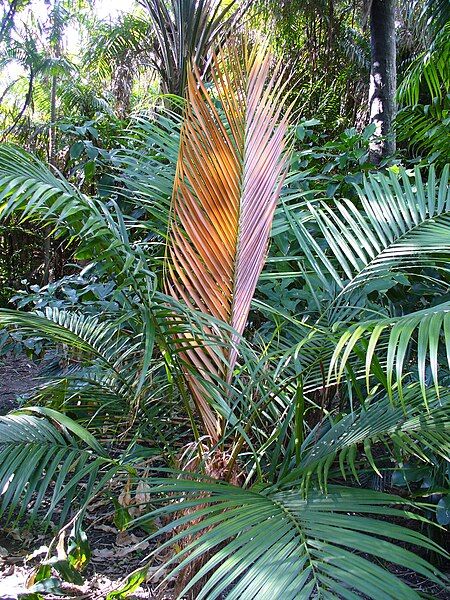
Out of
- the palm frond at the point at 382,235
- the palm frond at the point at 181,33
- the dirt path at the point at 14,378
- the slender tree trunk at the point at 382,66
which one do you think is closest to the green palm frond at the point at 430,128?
the slender tree trunk at the point at 382,66

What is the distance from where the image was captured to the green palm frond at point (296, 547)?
1.01 m

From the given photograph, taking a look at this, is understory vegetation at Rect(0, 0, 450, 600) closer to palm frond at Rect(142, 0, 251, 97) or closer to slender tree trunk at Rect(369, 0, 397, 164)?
slender tree trunk at Rect(369, 0, 397, 164)

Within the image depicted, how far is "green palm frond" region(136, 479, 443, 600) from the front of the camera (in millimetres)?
1006

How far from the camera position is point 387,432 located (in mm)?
1389

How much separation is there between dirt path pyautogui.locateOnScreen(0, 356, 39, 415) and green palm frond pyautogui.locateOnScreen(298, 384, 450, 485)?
2.23 meters

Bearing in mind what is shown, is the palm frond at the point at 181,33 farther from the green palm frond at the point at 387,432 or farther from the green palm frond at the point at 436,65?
the green palm frond at the point at 387,432

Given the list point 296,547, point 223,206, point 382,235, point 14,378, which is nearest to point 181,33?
point 14,378

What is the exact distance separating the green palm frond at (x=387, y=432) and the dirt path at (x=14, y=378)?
2.23 metres

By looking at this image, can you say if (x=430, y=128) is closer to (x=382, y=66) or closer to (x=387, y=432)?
(x=382, y=66)

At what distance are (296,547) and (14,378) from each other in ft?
11.0

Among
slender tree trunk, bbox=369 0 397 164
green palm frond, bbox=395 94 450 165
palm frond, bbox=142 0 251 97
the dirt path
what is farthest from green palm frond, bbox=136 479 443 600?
palm frond, bbox=142 0 251 97

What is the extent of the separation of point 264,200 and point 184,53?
286cm

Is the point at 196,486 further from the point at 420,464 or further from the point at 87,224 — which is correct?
the point at 420,464

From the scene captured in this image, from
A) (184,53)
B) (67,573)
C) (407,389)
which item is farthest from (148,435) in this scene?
(184,53)
